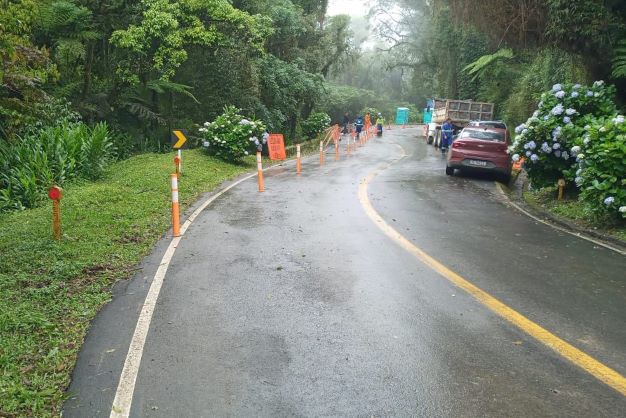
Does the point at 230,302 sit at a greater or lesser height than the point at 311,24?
lesser


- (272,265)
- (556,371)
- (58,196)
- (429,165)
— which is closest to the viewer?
(556,371)

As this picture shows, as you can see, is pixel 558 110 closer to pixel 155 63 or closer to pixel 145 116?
pixel 155 63

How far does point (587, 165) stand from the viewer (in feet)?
34.3

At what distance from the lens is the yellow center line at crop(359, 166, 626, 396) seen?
4.20 meters

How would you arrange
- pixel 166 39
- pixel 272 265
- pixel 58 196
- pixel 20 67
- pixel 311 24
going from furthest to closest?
1. pixel 311 24
2. pixel 166 39
3. pixel 20 67
4. pixel 58 196
5. pixel 272 265

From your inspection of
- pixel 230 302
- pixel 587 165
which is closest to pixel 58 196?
pixel 230 302

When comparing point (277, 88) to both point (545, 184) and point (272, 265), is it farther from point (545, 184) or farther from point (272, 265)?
point (272, 265)

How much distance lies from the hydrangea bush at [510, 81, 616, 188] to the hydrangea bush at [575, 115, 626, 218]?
4.86 feet

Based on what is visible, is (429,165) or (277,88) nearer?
(429,165)

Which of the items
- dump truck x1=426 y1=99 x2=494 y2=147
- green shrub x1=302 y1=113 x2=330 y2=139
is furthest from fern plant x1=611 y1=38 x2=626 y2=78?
green shrub x1=302 y1=113 x2=330 y2=139

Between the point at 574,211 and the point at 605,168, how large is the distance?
6.13 ft

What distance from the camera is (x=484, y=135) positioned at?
17125mm

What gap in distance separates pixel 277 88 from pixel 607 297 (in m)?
22.5

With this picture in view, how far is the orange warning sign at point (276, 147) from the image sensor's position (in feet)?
78.0
